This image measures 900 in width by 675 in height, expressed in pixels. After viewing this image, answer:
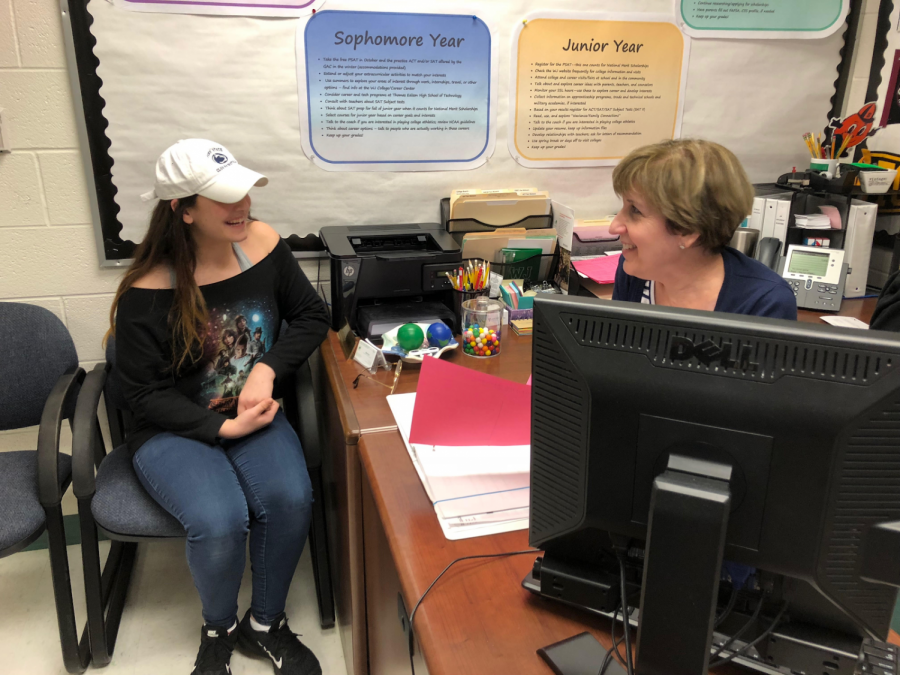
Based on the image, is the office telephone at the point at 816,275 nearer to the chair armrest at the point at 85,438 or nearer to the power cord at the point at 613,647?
the power cord at the point at 613,647

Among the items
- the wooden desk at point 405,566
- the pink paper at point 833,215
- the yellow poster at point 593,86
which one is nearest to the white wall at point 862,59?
the pink paper at point 833,215

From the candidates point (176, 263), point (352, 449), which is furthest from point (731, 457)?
point (176, 263)

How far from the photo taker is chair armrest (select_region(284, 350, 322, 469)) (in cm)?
164

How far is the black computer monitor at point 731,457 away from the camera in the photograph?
1.91ft

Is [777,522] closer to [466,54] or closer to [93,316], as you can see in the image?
[466,54]

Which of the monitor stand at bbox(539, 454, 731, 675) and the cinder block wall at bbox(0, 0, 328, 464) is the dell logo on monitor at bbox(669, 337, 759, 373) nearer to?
the monitor stand at bbox(539, 454, 731, 675)

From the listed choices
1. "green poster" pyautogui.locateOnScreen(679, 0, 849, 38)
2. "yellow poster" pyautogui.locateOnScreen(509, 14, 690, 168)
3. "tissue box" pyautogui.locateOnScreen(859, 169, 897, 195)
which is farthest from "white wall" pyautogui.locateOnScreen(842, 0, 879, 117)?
"yellow poster" pyautogui.locateOnScreen(509, 14, 690, 168)

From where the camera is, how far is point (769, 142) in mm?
2283

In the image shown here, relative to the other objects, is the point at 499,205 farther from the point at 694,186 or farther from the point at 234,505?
the point at 234,505

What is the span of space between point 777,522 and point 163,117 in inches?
69.7

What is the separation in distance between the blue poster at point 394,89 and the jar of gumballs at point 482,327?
0.56 meters

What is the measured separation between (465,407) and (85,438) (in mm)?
994

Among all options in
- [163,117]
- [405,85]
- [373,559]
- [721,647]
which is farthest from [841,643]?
[163,117]

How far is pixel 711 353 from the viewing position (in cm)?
61
